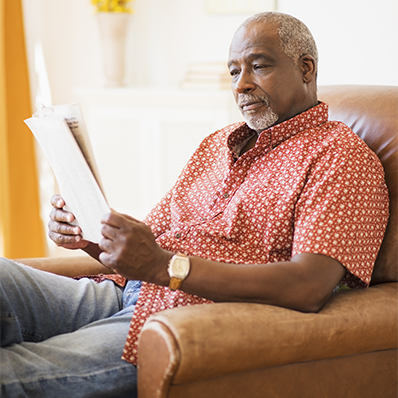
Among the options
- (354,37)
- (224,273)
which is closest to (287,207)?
(224,273)

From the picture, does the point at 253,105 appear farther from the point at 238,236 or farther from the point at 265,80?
the point at 238,236

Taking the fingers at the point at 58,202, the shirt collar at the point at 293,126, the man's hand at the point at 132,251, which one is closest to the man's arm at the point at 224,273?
the man's hand at the point at 132,251

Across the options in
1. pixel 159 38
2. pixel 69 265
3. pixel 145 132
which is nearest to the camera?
pixel 69 265

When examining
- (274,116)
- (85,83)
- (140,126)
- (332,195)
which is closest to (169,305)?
(332,195)

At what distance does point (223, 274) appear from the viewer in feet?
3.76

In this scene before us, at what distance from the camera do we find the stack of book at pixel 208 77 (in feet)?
8.93

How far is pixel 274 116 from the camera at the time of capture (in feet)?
4.86

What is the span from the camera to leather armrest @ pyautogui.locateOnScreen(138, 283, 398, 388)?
3.22 ft

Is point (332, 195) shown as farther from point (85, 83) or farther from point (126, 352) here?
point (85, 83)

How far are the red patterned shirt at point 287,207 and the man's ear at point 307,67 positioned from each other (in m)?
0.10

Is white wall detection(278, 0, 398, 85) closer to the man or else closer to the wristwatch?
the man

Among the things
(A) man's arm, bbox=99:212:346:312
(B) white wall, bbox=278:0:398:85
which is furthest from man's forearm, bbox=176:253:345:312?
(B) white wall, bbox=278:0:398:85

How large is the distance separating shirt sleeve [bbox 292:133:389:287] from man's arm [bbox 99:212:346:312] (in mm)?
58

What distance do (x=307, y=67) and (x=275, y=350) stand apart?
30.5 inches
